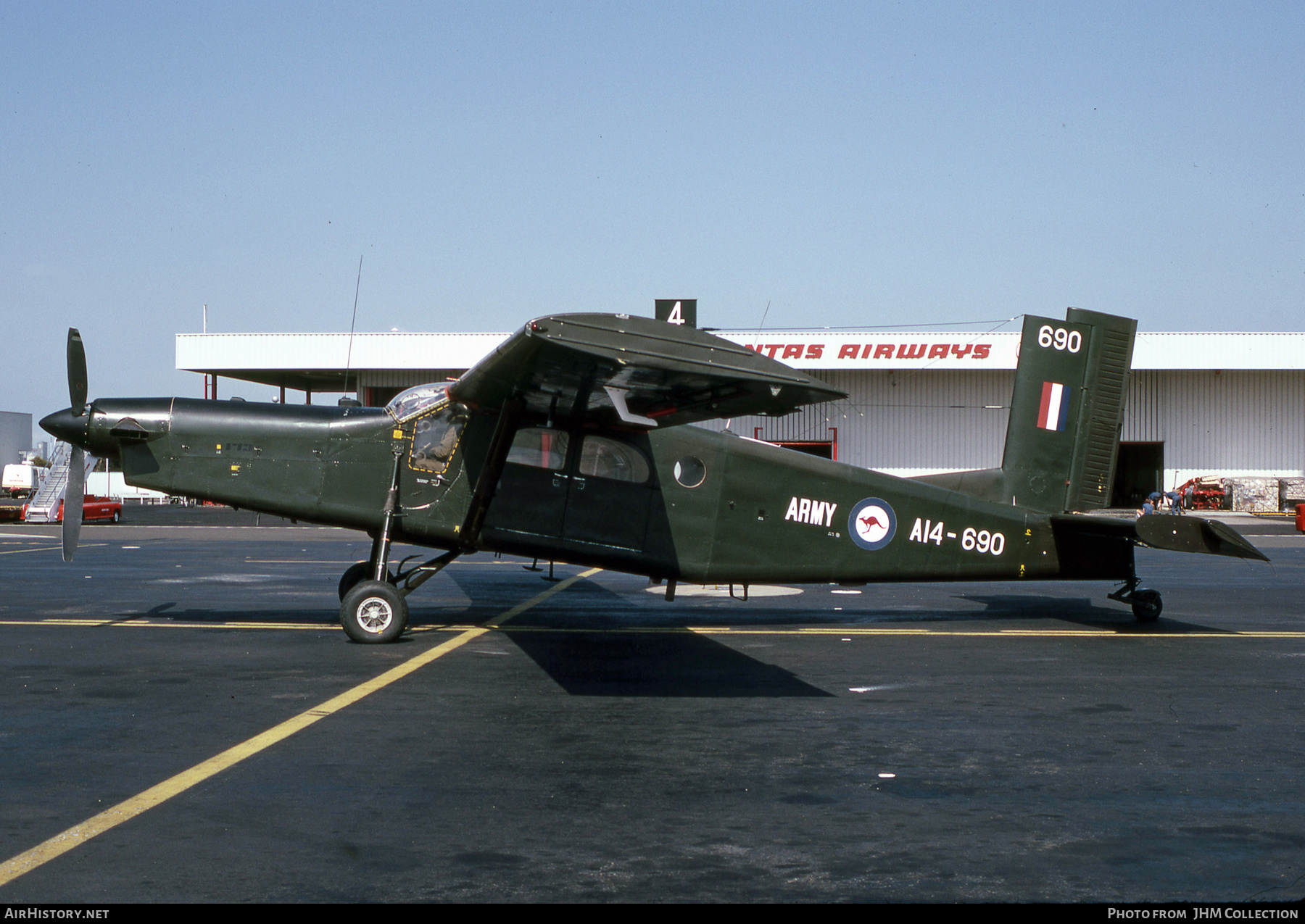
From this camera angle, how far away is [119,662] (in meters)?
9.16

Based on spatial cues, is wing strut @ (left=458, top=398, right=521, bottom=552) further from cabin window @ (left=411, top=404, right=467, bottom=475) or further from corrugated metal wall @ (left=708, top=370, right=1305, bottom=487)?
corrugated metal wall @ (left=708, top=370, right=1305, bottom=487)

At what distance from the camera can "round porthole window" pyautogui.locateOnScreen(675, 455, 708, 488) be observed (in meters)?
11.2

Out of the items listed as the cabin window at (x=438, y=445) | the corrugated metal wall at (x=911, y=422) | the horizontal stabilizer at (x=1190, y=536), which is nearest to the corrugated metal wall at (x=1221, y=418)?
the corrugated metal wall at (x=911, y=422)

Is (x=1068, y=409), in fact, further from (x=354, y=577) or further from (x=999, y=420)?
A: (x=999, y=420)

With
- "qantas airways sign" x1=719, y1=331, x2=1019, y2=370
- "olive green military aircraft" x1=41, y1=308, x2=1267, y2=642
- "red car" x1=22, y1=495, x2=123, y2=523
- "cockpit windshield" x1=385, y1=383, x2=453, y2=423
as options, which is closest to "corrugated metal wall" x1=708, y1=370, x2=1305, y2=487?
"qantas airways sign" x1=719, y1=331, x2=1019, y2=370

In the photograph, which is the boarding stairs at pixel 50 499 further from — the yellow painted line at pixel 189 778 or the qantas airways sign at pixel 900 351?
the yellow painted line at pixel 189 778

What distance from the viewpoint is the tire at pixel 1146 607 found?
12.5m

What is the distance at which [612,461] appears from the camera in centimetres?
1094

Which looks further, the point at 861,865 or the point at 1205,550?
the point at 1205,550

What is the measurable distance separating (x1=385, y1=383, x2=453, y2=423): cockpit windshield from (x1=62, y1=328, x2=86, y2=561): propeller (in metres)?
2.98
